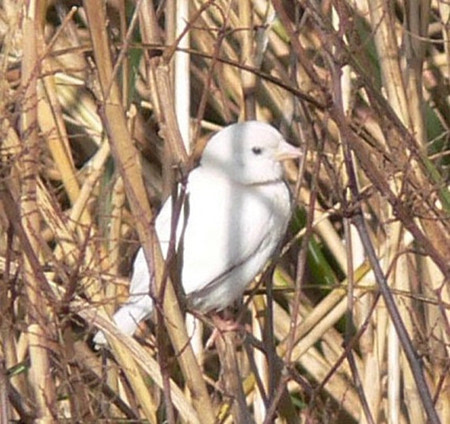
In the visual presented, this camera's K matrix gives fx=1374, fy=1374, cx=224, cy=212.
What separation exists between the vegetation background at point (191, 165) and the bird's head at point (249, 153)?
41mm

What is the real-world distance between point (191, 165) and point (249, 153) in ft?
2.65

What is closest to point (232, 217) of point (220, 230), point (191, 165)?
point (220, 230)

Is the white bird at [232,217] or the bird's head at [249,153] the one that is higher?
the bird's head at [249,153]

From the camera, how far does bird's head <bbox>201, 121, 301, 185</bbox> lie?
190cm

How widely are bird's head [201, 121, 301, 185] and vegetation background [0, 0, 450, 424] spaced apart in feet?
0.13

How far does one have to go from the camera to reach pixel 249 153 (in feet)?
6.50

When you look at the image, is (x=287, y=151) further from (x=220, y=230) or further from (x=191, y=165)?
(x=191, y=165)

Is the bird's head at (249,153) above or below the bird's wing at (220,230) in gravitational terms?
above

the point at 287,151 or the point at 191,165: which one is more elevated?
the point at 191,165

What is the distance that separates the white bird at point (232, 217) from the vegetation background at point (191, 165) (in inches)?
2.0

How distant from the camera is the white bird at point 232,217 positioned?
6.35 feet

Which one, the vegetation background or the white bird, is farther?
the white bird

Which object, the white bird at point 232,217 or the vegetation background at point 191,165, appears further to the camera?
the white bird at point 232,217

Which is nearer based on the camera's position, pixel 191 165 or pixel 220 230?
pixel 191 165
